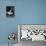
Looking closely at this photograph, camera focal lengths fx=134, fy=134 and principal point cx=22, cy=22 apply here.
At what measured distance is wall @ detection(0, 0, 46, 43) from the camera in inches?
120

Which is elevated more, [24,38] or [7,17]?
[7,17]

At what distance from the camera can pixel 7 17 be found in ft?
A: 10.0

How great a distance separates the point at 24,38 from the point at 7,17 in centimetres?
61

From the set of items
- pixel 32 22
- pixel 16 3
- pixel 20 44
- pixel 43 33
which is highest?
pixel 16 3

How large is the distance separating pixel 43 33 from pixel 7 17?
885 millimetres

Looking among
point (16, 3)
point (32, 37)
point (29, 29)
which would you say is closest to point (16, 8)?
point (16, 3)

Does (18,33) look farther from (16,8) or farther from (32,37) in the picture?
(16,8)

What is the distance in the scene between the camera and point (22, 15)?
3.07 meters

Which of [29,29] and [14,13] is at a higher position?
[14,13]

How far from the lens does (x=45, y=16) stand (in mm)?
3090

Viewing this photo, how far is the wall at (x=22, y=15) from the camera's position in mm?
3045

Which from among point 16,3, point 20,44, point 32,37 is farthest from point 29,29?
point 16,3

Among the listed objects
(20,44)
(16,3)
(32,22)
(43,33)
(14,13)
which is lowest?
(20,44)

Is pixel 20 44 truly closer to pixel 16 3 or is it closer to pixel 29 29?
pixel 29 29
